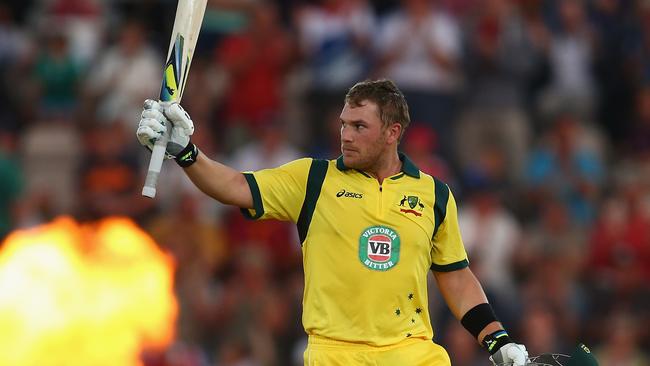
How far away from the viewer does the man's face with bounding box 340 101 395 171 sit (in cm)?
800

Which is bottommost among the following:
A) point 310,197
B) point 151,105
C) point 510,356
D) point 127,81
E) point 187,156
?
point 510,356

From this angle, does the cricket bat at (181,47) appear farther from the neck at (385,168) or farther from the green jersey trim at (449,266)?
the green jersey trim at (449,266)

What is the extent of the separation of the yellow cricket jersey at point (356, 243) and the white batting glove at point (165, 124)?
1.78 feet

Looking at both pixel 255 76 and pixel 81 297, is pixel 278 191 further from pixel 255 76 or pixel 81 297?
pixel 255 76

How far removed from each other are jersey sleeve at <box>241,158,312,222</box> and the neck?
15.8 inches

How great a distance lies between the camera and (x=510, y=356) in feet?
26.7

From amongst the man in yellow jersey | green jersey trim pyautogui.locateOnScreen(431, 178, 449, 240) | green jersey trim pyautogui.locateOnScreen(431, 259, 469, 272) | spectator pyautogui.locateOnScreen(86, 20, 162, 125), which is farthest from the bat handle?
spectator pyautogui.locateOnScreen(86, 20, 162, 125)

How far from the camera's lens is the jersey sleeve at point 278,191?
7.95m

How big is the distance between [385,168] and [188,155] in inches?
49.9

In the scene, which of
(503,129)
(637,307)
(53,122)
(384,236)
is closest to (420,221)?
(384,236)

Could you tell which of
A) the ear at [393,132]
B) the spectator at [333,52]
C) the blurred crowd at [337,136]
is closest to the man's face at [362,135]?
the ear at [393,132]

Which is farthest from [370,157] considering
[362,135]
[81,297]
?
[81,297]

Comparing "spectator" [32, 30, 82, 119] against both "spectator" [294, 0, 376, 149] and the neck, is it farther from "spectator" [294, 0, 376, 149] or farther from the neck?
the neck

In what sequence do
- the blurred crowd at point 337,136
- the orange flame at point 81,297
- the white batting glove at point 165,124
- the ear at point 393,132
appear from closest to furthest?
1. the white batting glove at point 165,124
2. the ear at point 393,132
3. the orange flame at point 81,297
4. the blurred crowd at point 337,136
